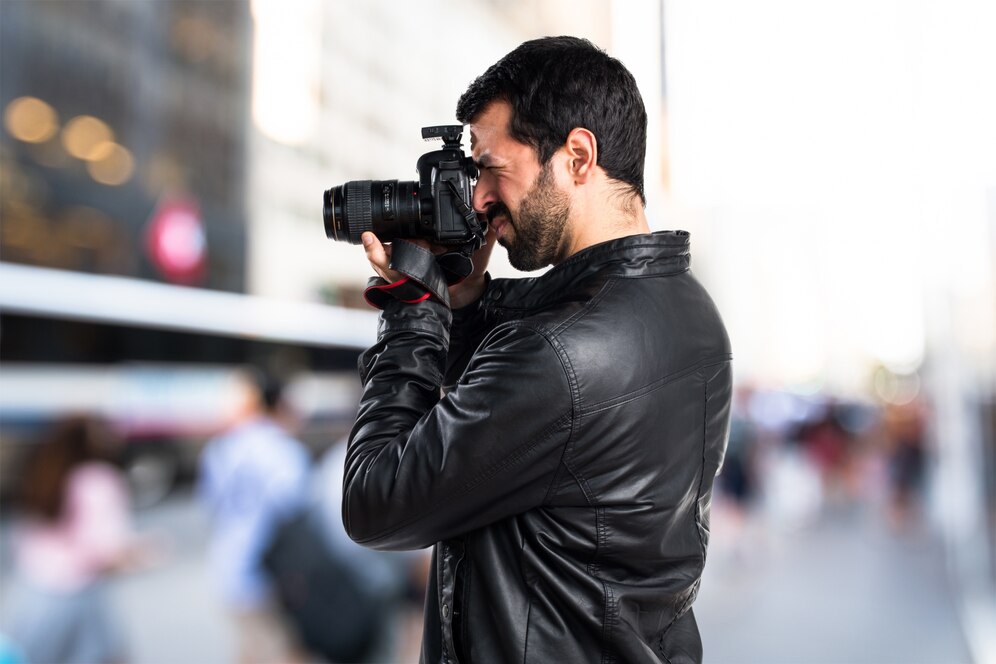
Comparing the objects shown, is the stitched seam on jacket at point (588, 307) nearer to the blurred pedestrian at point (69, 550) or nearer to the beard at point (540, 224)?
the beard at point (540, 224)

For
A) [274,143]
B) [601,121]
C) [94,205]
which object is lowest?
[601,121]

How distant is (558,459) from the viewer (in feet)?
3.24

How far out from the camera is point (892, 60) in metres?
4.46

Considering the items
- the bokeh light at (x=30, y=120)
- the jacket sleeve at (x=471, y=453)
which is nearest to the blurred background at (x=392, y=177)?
the bokeh light at (x=30, y=120)

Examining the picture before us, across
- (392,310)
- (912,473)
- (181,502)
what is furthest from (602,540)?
(181,502)

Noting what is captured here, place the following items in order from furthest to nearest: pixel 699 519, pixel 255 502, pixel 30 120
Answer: pixel 30 120 → pixel 255 502 → pixel 699 519

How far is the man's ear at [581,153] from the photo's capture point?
1.09 meters

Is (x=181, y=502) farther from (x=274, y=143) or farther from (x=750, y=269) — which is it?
(x=750, y=269)

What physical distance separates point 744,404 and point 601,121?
755 cm

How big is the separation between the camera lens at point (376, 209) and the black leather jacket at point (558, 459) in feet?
0.38

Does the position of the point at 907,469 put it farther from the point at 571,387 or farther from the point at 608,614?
the point at 571,387

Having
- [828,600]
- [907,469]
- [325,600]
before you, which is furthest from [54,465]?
[907,469]

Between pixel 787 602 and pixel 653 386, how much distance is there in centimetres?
465

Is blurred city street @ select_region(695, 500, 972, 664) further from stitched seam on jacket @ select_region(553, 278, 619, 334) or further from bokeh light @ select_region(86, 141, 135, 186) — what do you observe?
bokeh light @ select_region(86, 141, 135, 186)
